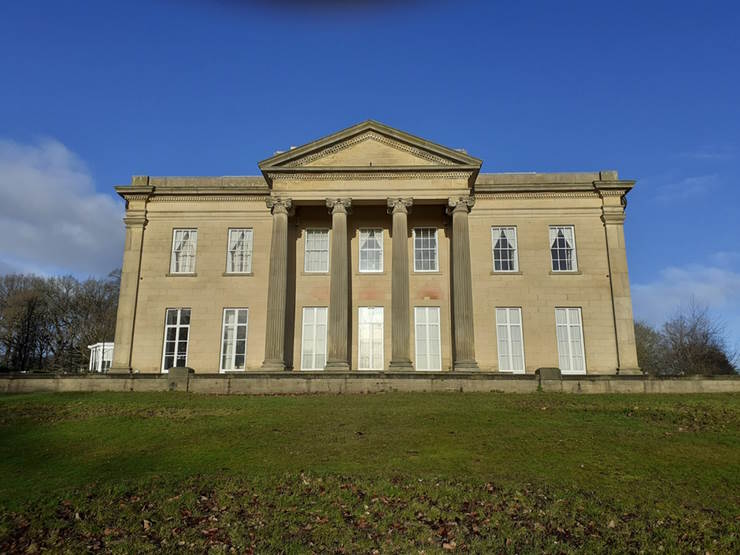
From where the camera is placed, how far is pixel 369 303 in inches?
1131

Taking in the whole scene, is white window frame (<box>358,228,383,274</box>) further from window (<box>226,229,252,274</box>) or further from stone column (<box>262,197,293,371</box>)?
window (<box>226,229,252,274</box>)

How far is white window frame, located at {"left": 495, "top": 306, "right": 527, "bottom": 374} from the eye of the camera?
27594mm

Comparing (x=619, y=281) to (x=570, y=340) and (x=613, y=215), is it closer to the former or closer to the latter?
(x=613, y=215)

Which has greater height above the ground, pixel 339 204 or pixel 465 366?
pixel 339 204

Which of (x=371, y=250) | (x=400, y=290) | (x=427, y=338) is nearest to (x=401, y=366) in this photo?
(x=400, y=290)

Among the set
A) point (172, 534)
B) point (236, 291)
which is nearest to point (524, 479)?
point (172, 534)

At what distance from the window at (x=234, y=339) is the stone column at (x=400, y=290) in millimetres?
8141

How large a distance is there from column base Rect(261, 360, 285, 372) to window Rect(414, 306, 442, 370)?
715 centimetres

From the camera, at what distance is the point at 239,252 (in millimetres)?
29547

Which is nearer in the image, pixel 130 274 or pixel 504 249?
pixel 130 274

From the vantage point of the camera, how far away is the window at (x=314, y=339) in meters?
28.2

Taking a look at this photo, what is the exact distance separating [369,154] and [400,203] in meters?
3.01

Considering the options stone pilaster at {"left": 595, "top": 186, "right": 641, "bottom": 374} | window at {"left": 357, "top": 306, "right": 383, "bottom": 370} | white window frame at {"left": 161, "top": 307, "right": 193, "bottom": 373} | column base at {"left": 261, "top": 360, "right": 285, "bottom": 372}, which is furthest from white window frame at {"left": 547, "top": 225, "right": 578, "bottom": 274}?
white window frame at {"left": 161, "top": 307, "right": 193, "bottom": 373}

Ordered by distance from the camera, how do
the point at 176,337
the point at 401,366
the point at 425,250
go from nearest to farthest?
the point at 401,366, the point at 176,337, the point at 425,250
